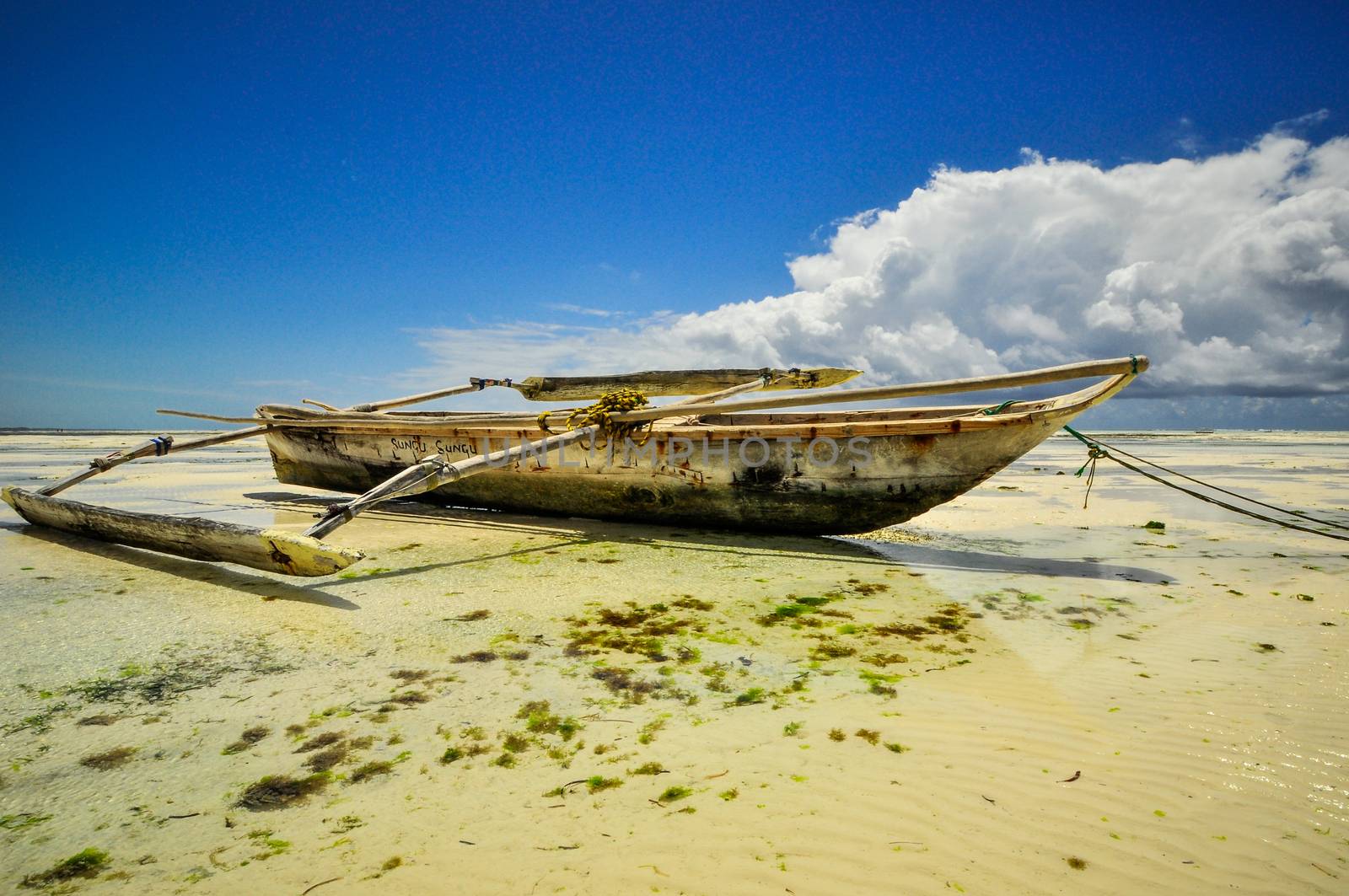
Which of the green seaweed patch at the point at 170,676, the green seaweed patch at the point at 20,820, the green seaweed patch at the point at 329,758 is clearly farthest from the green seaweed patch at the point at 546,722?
the green seaweed patch at the point at 20,820

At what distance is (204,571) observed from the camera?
4348 mm

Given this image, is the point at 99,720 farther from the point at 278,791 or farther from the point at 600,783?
the point at 600,783

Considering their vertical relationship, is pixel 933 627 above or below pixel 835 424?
below

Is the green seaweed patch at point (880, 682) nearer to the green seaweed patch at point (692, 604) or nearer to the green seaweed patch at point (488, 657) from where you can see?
the green seaweed patch at point (692, 604)

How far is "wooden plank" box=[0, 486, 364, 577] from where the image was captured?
12.1 feet

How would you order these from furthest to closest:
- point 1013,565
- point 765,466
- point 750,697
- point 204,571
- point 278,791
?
point 765,466 < point 1013,565 < point 204,571 < point 750,697 < point 278,791

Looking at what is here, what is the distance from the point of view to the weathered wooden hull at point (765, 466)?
488 cm

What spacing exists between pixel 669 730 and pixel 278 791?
4.32 feet

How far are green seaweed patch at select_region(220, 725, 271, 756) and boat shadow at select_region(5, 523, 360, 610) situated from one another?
147 centimetres

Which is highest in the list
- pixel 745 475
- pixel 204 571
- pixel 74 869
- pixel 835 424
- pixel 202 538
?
pixel 835 424

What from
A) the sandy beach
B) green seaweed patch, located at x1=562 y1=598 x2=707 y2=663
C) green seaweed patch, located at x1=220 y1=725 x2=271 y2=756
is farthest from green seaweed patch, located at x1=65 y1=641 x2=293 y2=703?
green seaweed patch, located at x1=562 y1=598 x2=707 y2=663

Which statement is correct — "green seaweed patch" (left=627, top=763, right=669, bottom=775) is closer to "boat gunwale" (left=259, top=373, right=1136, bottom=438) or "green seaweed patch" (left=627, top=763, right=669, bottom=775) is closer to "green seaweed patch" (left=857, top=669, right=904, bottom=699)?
"green seaweed patch" (left=857, top=669, right=904, bottom=699)

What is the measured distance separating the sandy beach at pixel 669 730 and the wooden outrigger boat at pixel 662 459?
0.60 meters

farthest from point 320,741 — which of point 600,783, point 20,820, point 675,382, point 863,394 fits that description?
point 675,382
